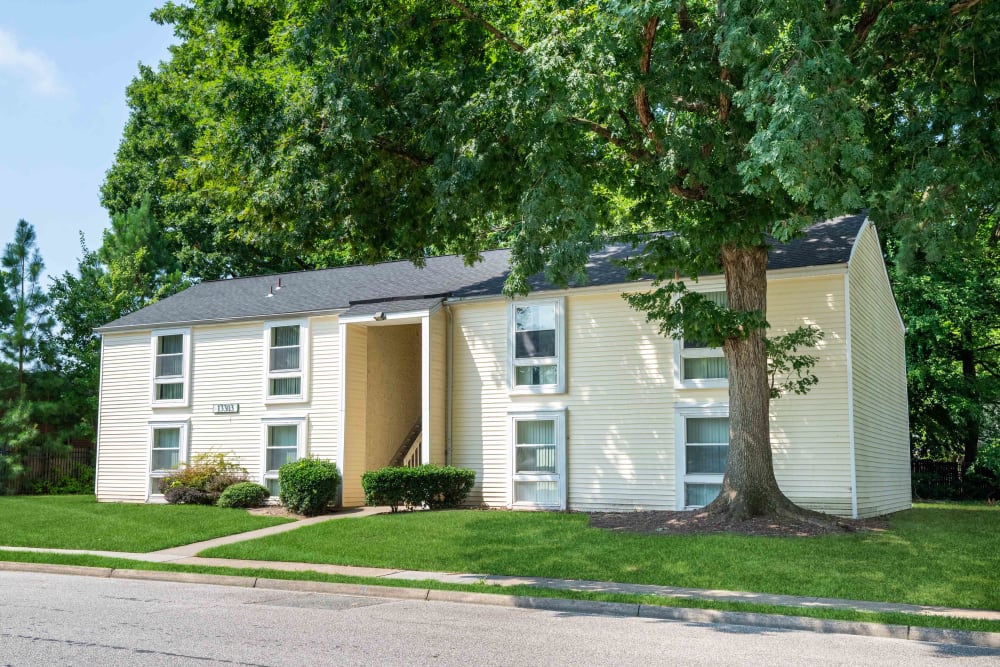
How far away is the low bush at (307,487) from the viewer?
66.4ft

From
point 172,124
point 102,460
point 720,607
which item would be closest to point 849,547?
point 720,607

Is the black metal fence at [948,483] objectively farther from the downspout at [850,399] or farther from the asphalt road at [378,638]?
the asphalt road at [378,638]

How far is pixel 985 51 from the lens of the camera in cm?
1229

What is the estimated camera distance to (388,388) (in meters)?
23.9

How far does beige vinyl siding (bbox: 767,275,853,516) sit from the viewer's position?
694 inches

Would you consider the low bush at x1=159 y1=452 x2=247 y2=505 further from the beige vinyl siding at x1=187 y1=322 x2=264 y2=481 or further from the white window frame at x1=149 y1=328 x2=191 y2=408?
the white window frame at x1=149 y1=328 x2=191 y2=408

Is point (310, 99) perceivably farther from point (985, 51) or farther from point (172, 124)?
point (985, 51)

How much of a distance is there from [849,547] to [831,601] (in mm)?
3152

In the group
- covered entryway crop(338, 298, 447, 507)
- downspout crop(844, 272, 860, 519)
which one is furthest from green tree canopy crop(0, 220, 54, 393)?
downspout crop(844, 272, 860, 519)

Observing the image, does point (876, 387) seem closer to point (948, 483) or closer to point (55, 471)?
point (948, 483)

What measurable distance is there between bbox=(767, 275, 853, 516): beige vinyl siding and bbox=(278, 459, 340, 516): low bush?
32.5 feet

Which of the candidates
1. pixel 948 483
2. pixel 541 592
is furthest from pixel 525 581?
pixel 948 483

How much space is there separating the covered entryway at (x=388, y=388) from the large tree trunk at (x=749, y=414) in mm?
7981

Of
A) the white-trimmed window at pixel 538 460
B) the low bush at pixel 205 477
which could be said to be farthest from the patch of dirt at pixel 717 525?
the low bush at pixel 205 477
